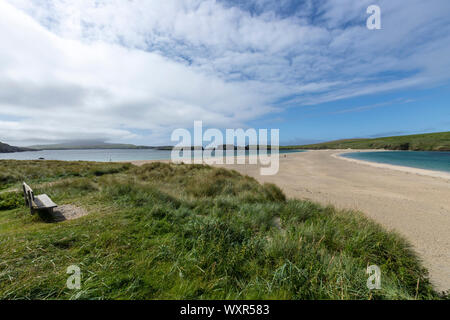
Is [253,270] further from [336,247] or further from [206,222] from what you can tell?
[336,247]

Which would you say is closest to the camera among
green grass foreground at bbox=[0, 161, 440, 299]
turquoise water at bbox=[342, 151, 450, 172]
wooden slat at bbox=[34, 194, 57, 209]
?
green grass foreground at bbox=[0, 161, 440, 299]

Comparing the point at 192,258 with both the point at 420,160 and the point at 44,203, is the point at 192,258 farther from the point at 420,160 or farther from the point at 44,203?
the point at 420,160

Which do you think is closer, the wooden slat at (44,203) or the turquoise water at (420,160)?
the wooden slat at (44,203)

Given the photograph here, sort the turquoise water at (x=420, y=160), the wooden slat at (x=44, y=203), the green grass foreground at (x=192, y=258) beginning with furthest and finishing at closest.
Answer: the turquoise water at (x=420, y=160) < the wooden slat at (x=44, y=203) < the green grass foreground at (x=192, y=258)

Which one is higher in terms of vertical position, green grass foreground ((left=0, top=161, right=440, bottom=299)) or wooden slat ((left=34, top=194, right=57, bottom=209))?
wooden slat ((left=34, top=194, right=57, bottom=209))

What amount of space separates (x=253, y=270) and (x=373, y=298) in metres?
1.64

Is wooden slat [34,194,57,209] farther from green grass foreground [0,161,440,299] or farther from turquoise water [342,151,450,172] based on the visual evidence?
turquoise water [342,151,450,172]

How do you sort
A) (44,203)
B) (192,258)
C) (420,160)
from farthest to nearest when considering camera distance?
(420,160)
(44,203)
(192,258)

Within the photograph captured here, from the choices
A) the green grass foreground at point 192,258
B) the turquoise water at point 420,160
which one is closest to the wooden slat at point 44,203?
the green grass foreground at point 192,258

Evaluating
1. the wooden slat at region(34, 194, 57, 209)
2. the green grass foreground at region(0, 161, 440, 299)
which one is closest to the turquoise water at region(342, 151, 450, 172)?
the green grass foreground at region(0, 161, 440, 299)

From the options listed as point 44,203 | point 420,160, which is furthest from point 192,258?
point 420,160

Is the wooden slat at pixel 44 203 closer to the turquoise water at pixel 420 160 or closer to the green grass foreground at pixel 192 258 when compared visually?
the green grass foreground at pixel 192 258

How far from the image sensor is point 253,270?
8.76 feet
